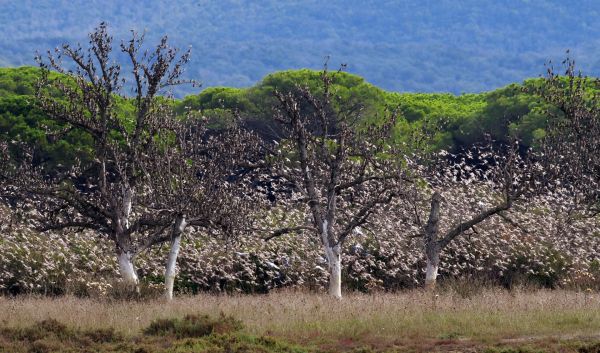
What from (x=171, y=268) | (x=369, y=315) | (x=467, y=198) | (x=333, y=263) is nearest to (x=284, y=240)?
(x=333, y=263)

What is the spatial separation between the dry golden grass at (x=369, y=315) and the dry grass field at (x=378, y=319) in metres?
0.02

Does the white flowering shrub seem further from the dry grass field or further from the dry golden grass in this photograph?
the dry grass field

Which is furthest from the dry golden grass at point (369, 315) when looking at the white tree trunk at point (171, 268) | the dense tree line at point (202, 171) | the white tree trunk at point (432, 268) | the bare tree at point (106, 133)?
the dense tree line at point (202, 171)

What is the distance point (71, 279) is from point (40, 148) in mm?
15322

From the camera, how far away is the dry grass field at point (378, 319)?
18844 millimetres

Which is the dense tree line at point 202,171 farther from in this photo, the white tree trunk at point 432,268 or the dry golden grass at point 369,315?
the dry golden grass at point 369,315

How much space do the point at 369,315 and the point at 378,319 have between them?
47 centimetres

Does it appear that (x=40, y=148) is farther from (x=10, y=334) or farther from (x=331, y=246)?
(x=10, y=334)

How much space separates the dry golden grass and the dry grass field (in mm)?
18

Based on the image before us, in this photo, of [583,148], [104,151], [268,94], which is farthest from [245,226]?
[268,94]

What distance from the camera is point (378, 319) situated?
20406mm

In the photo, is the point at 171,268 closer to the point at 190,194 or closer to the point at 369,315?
the point at 190,194

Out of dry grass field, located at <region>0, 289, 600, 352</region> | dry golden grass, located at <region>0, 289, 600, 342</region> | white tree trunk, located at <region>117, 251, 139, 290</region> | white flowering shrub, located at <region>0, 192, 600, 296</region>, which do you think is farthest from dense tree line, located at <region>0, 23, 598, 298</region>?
dry grass field, located at <region>0, 289, 600, 352</region>

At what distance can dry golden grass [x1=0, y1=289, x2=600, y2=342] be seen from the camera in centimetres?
1962
